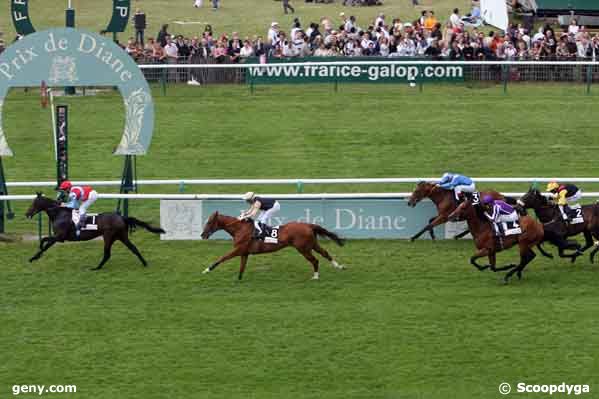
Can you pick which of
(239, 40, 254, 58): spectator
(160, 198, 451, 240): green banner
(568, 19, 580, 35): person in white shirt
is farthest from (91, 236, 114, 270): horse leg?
(568, 19, 580, 35): person in white shirt

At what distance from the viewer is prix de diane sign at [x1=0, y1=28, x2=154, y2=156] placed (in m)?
22.1

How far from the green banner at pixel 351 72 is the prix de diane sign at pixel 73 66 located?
9.76 metres

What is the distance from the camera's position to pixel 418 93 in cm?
3238

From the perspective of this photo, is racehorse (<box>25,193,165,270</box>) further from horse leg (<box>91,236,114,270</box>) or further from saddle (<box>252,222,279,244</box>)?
saddle (<box>252,222,279,244</box>)

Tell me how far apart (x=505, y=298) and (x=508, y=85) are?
47.6 ft

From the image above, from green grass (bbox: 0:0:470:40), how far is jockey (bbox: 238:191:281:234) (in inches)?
747

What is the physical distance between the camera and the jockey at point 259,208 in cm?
1983

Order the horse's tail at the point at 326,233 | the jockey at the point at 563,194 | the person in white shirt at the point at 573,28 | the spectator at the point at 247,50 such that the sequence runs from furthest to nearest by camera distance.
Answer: the person in white shirt at the point at 573,28 < the spectator at the point at 247,50 < the jockey at the point at 563,194 < the horse's tail at the point at 326,233

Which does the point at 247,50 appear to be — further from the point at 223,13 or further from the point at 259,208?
the point at 259,208

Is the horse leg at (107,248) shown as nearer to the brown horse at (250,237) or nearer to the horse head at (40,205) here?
the horse head at (40,205)

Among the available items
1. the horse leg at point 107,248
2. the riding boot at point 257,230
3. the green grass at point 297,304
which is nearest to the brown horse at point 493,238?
the green grass at point 297,304

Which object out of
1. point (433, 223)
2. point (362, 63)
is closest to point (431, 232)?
point (433, 223)

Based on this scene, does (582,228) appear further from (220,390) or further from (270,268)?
(220,390)

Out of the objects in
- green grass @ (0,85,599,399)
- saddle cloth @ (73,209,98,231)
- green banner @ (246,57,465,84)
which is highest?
green banner @ (246,57,465,84)
